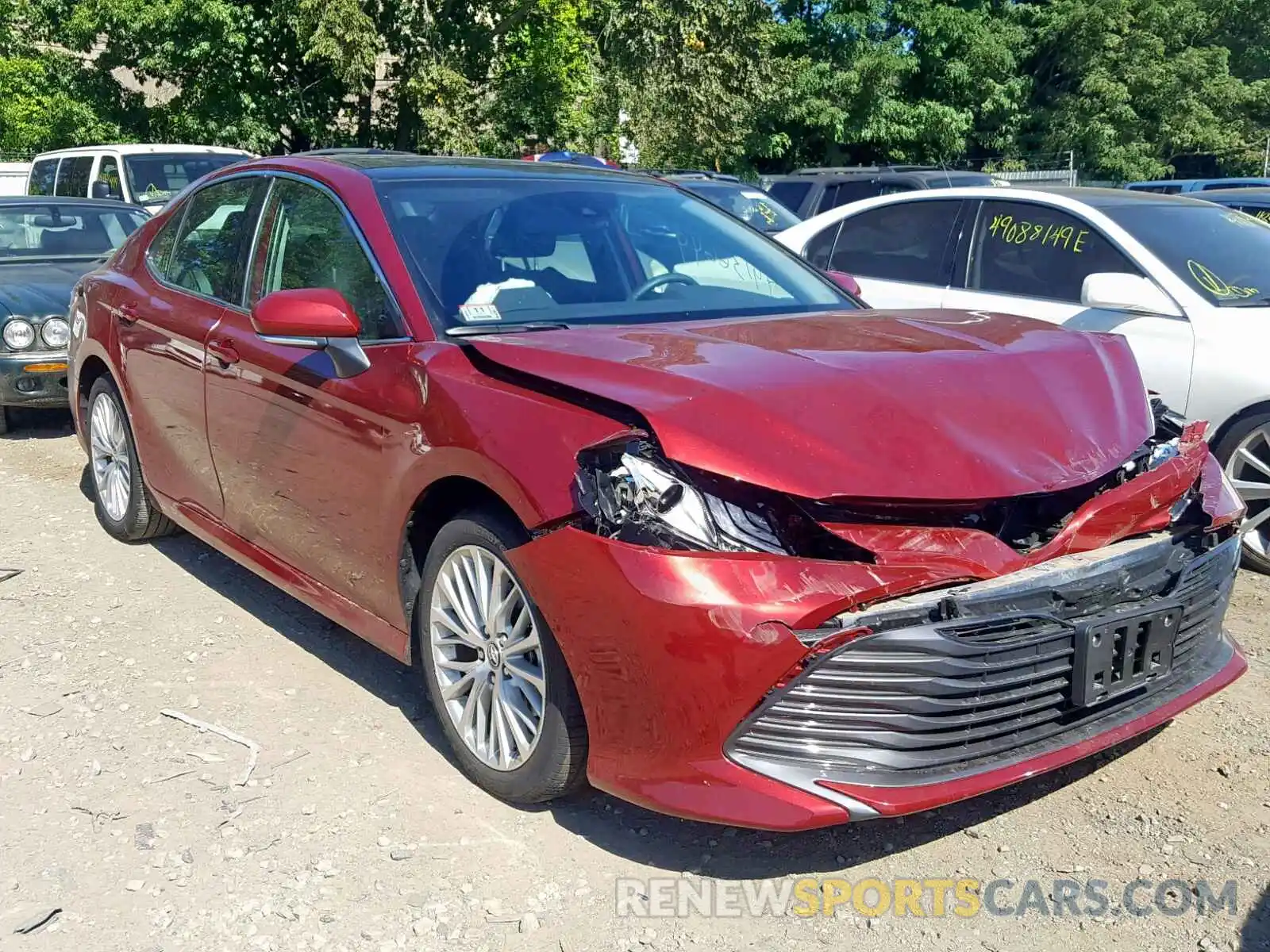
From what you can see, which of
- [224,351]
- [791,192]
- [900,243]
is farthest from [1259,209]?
[224,351]

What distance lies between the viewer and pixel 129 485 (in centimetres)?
541

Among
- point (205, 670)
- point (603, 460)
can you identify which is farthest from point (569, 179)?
point (205, 670)

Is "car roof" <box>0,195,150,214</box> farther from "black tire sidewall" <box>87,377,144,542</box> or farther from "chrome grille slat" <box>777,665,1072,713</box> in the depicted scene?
"chrome grille slat" <box>777,665,1072,713</box>

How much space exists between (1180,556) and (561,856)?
1718 millimetres

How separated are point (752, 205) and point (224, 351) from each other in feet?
27.5

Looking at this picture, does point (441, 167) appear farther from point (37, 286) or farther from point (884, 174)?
point (884, 174)

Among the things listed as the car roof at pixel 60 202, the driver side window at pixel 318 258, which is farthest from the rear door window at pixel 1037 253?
the car roof at pixel 60 202

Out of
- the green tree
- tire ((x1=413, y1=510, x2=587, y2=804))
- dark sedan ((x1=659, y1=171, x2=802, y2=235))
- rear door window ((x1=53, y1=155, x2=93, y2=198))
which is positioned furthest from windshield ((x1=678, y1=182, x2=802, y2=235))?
the green tree

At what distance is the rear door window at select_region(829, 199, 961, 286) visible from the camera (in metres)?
6.54

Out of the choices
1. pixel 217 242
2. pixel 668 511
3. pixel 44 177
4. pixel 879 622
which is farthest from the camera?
pixel 44 177

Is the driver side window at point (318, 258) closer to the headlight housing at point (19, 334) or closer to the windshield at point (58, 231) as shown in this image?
the headlight housing at point (19, 334)

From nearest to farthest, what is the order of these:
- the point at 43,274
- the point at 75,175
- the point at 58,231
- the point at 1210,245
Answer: the point at 1210,245 → the point at 43,274 → the point at 58,231 → the point at 75,175

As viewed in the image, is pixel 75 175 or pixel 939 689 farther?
pixel 75 175

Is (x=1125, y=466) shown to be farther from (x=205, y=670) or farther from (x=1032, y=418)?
(x=205, y=670)
